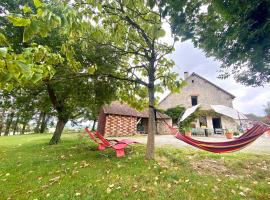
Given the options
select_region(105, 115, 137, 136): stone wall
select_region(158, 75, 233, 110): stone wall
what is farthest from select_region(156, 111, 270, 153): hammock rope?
select_region(158, 75, 233, 110): stone wall

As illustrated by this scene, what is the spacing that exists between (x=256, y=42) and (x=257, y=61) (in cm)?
74

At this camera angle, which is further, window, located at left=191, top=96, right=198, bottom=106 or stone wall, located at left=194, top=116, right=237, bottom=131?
window, located at left=191, top=96, right=198, bottom=106

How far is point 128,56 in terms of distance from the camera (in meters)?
7.33

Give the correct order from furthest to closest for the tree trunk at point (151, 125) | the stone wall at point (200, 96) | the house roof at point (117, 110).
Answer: the stone wall at point (200, 96)
the house roof at point (117, 110)
the tree trunk at point (151, 125)

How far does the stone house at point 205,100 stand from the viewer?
68.1 ft

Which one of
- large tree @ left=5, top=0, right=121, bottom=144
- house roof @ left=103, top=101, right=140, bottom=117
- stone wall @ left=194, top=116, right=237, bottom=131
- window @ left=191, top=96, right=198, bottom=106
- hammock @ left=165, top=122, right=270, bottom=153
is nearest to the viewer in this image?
large tree @ left=5, top=0, right=121, bottom=144

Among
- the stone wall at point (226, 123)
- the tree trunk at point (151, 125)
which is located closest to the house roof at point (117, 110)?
the stone wall at point (226, 123)

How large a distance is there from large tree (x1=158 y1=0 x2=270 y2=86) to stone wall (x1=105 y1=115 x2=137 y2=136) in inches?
516

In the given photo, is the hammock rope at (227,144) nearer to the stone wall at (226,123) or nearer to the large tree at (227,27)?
the large tree at (227,27)

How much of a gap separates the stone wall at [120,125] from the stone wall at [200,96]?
7.91m

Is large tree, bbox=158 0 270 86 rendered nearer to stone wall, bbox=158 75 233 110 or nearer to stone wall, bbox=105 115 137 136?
stone wall, bbox=105 115 137 136

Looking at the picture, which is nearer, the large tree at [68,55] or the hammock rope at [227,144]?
the large tree at [68,55]

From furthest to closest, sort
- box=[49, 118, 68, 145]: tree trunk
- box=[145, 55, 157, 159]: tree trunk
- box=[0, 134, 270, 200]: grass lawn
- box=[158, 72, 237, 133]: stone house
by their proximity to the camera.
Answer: box=[158, 72, 237, 133]: stone house < box=[49, 118, 68, 145]: tree trunk < box=[145, 55, 157, 159]: tree trunk < box=[0, 134, 270, 200]: grass lawn

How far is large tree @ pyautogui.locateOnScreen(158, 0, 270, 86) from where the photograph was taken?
3697mm
